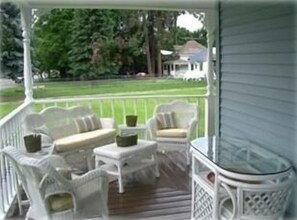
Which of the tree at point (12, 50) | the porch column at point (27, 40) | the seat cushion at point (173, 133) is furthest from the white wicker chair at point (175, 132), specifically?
the tree at point (12, 50)

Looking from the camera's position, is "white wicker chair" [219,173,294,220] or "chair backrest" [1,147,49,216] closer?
"white wicker chair" [219,173,294,220]

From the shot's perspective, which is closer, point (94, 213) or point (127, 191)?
point (94, 213)

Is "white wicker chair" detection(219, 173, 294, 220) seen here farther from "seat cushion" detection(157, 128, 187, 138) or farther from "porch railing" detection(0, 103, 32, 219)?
"seat cushion" detection(157, 128, 187, 138)

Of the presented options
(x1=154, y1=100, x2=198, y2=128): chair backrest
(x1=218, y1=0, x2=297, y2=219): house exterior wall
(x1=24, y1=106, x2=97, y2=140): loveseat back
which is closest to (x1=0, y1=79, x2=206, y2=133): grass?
(x1=154, y1=100, x2=198, y2=128): chair backrest

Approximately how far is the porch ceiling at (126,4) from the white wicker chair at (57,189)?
257 cm

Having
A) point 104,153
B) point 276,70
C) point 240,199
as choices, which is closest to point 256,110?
point 276,70

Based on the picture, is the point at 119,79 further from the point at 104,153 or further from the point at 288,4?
the point at 288,4

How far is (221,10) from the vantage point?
4.06m

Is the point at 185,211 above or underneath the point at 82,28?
underneath

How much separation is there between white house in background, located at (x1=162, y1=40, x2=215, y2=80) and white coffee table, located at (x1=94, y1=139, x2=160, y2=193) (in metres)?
3.64

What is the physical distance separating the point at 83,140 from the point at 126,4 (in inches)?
78.4

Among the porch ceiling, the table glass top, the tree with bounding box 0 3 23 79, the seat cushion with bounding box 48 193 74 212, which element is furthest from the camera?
the tree with bounding box 0 3 23 79

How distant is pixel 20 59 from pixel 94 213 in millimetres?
4716

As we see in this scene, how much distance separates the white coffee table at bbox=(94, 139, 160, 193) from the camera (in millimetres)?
4020
